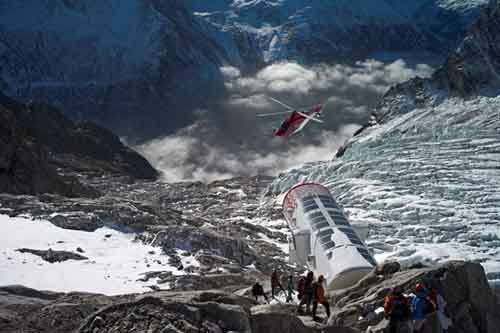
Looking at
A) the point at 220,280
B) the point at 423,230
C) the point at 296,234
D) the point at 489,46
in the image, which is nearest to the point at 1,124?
the point at 296,234

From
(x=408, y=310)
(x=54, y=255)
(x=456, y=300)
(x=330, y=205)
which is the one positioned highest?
(x=330, y=205)

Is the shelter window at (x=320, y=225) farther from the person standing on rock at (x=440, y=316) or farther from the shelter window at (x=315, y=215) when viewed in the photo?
the person standing on rock at (x=440, y=316)

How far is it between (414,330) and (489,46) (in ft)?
645

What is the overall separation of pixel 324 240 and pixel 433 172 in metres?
68.7

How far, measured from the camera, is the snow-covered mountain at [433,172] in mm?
86625

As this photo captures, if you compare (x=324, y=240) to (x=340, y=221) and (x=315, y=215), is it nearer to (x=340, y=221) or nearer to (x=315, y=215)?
(x=340, y=221)

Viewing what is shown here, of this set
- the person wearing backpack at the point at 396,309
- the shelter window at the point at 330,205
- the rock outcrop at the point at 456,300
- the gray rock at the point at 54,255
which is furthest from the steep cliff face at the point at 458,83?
the person wearing backpack at the point at 396,309

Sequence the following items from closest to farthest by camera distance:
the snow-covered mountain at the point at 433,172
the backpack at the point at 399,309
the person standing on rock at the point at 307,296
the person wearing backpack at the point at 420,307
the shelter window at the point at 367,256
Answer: the backpack at the point at 399,309 → the person wearing backpack at the point at 420,307 → the person standing on rock at the point at 307,296 → the shelter window at the point at 367,256 → the snow-covered mountain at the point at 433,172

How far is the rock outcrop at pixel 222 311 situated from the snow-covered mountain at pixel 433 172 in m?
51.0

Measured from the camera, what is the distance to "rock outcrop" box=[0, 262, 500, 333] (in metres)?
17.0

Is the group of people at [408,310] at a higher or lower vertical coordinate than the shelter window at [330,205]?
lower

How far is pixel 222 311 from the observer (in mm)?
18141

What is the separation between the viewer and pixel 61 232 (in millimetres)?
A: 52125

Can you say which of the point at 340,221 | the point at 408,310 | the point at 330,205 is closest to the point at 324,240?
the point at 340,221
